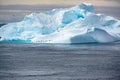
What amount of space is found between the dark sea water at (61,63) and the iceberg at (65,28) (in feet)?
3.82

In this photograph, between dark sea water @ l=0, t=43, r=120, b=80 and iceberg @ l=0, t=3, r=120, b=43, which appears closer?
dark sea water @ l=0, t=43, r=120, b=80

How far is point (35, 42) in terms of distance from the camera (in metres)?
19.4

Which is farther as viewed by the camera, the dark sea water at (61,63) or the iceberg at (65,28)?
the iceberg at (65,28)

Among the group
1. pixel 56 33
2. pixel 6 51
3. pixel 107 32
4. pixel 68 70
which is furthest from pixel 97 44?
pixel 68 70

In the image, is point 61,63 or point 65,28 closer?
point 61,63

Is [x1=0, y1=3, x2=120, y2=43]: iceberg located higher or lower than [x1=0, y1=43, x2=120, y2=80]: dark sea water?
lower

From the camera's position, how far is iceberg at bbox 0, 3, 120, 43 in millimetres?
18716

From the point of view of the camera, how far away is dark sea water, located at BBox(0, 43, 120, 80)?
9797 millimetres

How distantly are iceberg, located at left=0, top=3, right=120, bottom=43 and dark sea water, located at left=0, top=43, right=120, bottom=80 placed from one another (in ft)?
3.82

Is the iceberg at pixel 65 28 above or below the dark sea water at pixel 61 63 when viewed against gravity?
below

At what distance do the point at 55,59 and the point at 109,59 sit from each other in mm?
1599

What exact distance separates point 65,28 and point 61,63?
795 cm

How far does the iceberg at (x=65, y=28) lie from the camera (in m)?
18.7

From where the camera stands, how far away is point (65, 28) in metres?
20.1
